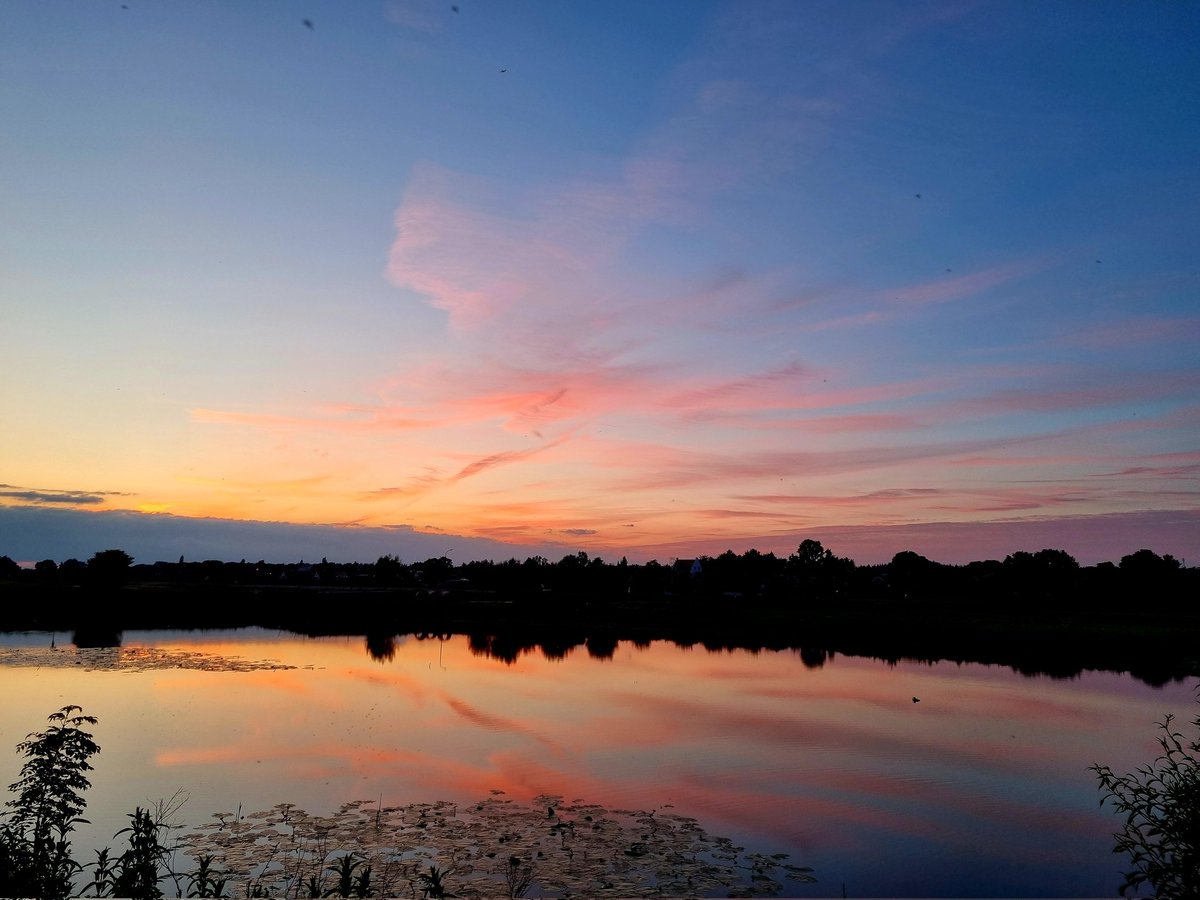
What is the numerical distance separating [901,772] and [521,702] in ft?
58.2

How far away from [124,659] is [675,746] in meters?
35.3

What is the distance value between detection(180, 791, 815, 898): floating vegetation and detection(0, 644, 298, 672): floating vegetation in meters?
28.6

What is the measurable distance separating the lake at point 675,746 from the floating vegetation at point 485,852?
74 centimetres

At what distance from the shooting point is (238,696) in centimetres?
3559

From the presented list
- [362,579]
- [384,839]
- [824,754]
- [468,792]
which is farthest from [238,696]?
[362,579]

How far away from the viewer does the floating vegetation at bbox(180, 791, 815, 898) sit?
14930 mm

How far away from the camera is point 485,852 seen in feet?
56.0

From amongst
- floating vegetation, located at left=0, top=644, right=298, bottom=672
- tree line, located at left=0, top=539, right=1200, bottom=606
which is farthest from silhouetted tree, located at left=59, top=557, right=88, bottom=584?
floating vegetation, located at left=0, top=644, right=298, bottom=672

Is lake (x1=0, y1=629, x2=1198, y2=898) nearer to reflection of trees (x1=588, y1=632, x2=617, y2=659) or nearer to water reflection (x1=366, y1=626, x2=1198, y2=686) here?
water reflection (x1=366, y1=626, x2=1198, y2=686)

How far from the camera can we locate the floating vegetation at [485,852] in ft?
49.0

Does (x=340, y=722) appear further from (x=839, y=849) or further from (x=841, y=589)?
(x=841, y=589)

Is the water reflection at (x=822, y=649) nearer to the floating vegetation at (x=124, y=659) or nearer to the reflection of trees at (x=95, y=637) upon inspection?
the floating vegetation at (x=124, y=659)

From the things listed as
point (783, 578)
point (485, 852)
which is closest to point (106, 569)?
point (485, 852)

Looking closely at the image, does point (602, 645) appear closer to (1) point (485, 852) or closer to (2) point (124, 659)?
(2) point (124, 659)
